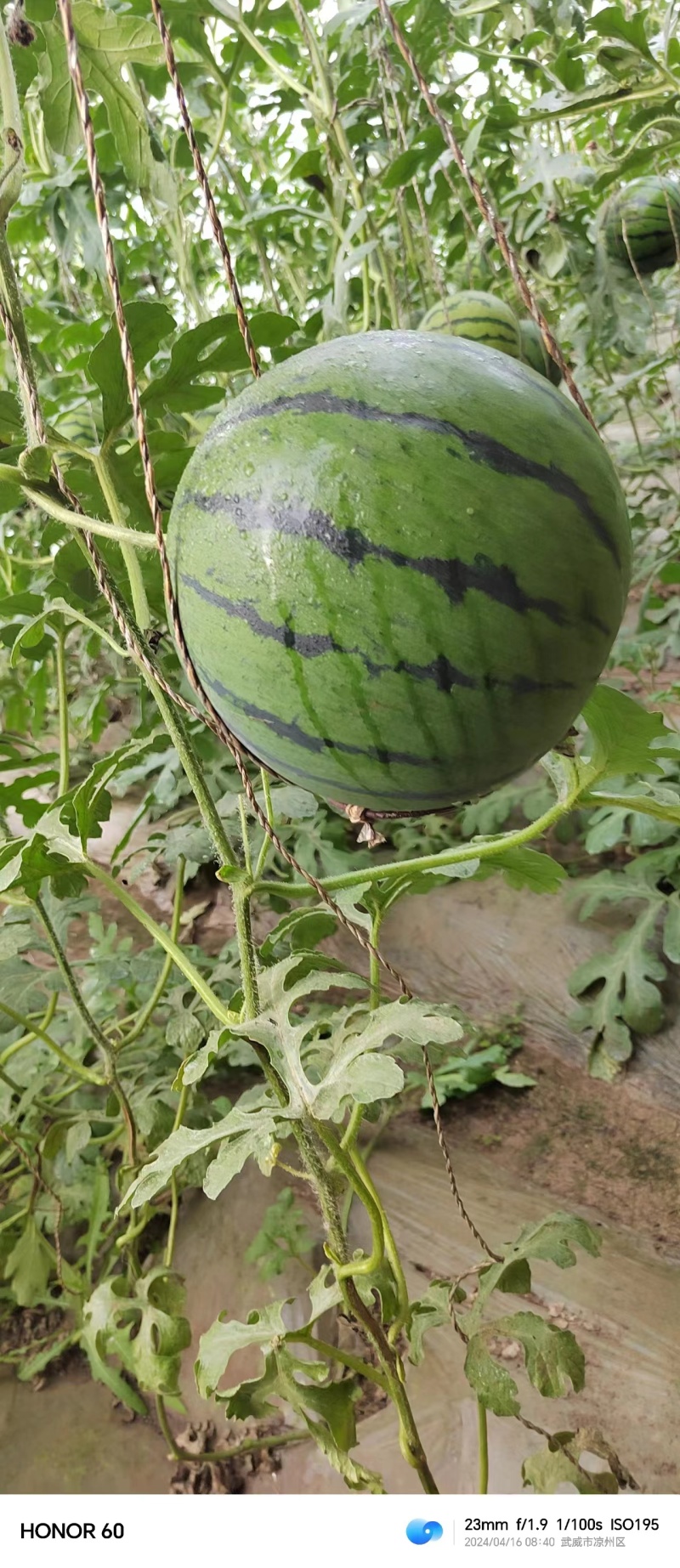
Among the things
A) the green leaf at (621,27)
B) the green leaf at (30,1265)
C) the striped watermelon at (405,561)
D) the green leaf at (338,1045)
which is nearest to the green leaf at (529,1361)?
the green leaf at (338,1045)

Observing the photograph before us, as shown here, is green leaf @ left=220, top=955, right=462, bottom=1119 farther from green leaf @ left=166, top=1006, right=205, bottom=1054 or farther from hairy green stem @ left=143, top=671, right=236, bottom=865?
green leaf @ left=166, top=1006, right=205, bottom=1054

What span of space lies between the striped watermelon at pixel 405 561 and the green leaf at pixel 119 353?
0.34 meters

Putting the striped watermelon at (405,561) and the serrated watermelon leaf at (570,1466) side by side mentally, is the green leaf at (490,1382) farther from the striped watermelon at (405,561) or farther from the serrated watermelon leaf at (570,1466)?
the striped watermelon at (405,561)

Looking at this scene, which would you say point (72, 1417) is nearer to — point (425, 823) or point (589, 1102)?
point (589, 1102)

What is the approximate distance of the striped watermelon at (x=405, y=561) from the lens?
65 cm

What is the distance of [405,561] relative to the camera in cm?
65

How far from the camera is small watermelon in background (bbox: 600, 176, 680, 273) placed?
242 centimetres

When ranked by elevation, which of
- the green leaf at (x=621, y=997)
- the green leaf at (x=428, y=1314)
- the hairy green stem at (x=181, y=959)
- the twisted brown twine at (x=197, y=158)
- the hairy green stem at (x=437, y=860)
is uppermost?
the twisted brown twine at (x=197, y=158)

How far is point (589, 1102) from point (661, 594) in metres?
3.09

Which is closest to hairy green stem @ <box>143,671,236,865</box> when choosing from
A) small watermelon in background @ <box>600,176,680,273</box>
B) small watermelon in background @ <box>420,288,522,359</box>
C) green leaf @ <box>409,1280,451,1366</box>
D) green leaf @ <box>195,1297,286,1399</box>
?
green leaf @ <box>195,1297,286,1399</box>

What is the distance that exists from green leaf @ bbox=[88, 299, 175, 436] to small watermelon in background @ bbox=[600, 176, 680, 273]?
5.82 ft
